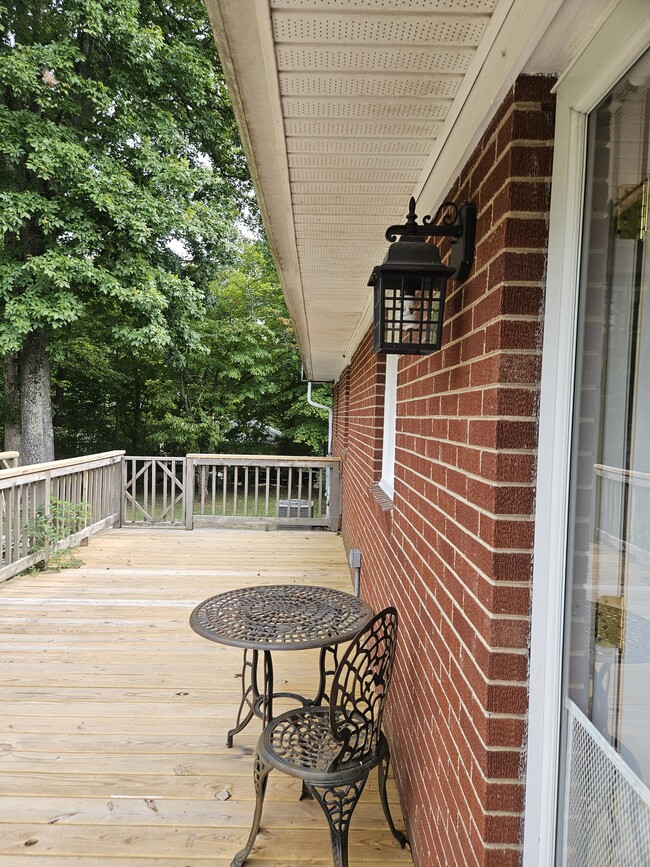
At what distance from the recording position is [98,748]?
2.46 m

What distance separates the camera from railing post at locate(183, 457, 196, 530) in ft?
23.1

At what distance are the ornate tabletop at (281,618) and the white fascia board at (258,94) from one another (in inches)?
61.4

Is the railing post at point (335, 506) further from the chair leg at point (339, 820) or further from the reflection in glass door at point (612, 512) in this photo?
the reflection in glass door at point (612, 512)

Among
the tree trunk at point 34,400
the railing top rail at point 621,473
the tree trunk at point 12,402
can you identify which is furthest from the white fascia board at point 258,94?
the tree trunk at point 12,402

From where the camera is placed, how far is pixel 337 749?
1810 millimetres

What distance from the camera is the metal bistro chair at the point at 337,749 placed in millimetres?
1668

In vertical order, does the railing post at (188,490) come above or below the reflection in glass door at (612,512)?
below

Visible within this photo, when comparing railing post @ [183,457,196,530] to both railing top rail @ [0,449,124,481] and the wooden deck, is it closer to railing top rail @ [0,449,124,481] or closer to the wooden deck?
railing top rail @ [0,449,124,481]

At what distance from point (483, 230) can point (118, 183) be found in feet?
27.5

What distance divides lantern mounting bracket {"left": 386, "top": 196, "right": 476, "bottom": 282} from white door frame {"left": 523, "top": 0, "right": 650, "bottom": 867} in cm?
30

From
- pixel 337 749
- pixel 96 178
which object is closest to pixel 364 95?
pixel 337 749

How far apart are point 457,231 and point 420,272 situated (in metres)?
0.14

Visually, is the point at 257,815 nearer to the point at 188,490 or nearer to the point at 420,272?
the point at 420,272

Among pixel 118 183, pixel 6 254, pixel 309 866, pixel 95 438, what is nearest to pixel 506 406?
pixel 309 866
